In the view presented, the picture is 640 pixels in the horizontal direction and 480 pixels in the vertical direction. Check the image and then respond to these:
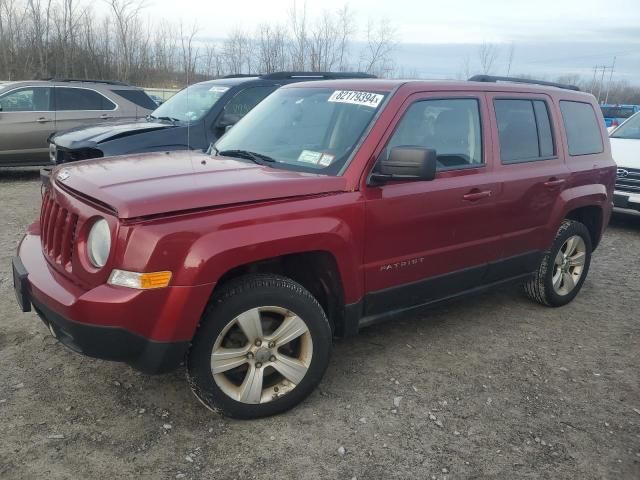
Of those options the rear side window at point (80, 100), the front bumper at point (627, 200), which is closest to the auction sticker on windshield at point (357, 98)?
the front bumper at point (627, 200)

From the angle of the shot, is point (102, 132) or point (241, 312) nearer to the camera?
point (241, 312)

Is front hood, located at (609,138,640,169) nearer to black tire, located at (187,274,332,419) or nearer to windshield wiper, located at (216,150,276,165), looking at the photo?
windshield wiper, located at (216,150,276,165)

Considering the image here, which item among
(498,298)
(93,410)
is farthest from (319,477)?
(498,298)

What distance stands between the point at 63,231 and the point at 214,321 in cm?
98

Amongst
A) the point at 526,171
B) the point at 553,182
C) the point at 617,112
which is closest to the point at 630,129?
→ the point at 553,182

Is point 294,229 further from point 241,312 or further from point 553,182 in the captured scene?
point 553,182

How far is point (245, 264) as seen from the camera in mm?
2873

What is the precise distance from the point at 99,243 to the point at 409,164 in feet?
5.48

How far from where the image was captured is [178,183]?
2854 millimetres

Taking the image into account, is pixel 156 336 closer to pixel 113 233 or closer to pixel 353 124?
pixel 113 233

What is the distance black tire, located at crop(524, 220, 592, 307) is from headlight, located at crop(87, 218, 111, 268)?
11.3ft

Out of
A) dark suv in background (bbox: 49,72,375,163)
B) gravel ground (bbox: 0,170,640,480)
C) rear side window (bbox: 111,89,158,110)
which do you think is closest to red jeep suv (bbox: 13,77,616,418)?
gravel ground (bbox: 0,170,640,480)

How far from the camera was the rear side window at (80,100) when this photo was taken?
9898mm

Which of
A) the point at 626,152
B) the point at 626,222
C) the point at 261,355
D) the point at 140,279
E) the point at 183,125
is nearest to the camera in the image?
the point at 140,279
